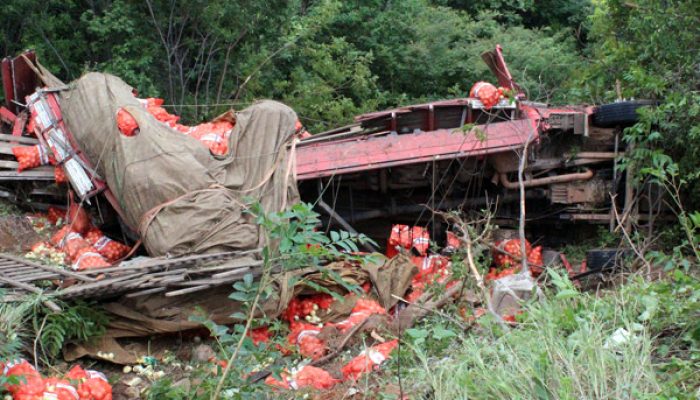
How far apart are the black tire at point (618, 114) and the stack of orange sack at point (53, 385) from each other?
6619 mm

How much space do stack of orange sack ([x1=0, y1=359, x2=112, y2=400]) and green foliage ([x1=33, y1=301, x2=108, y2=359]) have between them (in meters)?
0.37

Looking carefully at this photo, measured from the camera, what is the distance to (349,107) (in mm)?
15594

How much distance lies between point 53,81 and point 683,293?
880 cm

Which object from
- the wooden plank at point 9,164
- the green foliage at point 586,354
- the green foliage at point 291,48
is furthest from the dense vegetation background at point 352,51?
the green foliage at point 586,354

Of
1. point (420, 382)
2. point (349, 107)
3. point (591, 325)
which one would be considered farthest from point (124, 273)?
point (349, 107)

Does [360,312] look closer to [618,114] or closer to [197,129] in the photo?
[197,129]

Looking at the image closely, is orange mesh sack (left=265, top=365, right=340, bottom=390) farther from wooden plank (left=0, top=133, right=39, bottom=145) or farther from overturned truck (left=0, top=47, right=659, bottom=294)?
wooden plank (left=0, top=133, right=39, bottom=145)

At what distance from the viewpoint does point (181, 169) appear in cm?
920

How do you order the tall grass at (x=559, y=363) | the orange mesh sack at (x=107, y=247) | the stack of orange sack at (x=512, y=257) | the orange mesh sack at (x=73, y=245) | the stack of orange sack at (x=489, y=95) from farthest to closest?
the stack of orange sack at (x=489, y=95), the stack of orange sack at (x=512, y=257), the orange mesh sack at (x=107, y=247), the orange mesh sack at (x=73, y=245), the tall grass at (x=559, y=363)

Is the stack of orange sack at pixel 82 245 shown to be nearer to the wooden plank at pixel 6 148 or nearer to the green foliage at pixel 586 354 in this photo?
the wooden plank at pixel 6 148

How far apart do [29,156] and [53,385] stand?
4.63m

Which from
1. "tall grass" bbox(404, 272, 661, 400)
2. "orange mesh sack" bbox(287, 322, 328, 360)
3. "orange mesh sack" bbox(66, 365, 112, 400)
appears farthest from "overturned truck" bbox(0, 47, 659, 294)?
"tall grass" bbox(404, 272, 661, 400)

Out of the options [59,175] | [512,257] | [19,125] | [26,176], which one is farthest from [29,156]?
[512,257]

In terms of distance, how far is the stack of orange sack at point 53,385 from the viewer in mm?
6352
